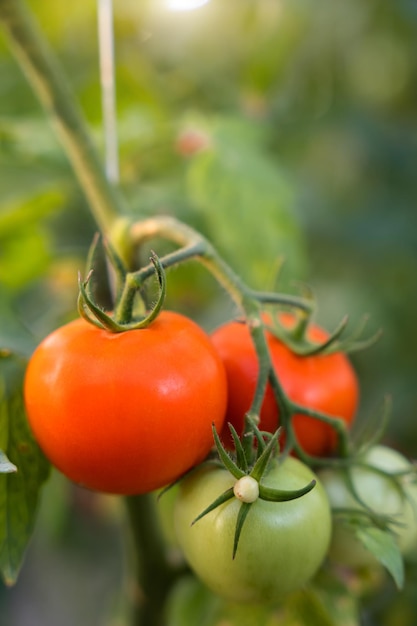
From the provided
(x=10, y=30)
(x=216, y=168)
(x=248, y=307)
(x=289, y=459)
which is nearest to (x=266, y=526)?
(x=289, y=459)

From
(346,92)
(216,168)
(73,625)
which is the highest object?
(346,92)

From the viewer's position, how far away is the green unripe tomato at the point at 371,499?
0.56 metres

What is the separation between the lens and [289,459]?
1.66 ft

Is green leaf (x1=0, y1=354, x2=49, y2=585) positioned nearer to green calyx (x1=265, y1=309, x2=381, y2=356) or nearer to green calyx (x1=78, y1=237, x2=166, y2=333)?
green calyx (x1=78, y1=237, x2=166, y2=333)

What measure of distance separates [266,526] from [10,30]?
0.53 metres

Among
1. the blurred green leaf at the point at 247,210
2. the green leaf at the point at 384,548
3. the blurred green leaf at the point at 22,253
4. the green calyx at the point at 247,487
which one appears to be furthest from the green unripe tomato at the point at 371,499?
the blurred green leaf at the point at 22,253

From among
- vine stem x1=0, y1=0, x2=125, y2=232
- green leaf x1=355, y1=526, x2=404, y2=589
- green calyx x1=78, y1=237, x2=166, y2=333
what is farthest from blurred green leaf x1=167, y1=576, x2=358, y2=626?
vine stem x1=0, y1=0, x2=125, y2=232

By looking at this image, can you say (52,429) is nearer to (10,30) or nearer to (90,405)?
Answer: (90,405)

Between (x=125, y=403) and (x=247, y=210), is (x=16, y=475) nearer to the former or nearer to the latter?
(x=125, y=403)

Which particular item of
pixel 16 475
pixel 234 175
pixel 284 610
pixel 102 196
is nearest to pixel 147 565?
pixel 284 610

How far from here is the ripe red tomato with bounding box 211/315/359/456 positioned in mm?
548

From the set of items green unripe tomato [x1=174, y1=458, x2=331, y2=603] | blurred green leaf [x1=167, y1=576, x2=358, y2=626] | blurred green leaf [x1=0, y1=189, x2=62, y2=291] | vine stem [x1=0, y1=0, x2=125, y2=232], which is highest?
vine stem [x1=0, y1=0, x2=125, y2=232]

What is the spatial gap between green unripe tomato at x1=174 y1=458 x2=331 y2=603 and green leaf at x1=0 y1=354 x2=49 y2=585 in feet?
0.37

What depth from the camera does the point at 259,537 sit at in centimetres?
46
